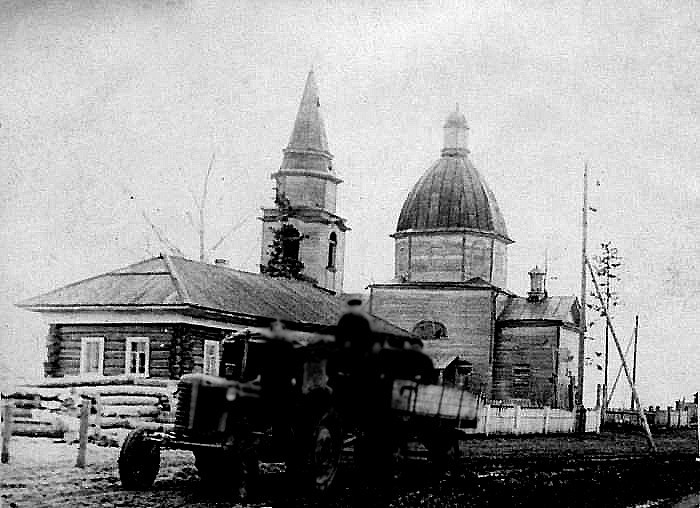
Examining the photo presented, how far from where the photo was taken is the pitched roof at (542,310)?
16.0 meters

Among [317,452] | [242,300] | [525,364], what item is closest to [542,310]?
[525,364]

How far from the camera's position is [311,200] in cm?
922

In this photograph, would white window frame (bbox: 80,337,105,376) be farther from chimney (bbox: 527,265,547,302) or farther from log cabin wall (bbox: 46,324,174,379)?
chimney (bbox: 527,265,547,302)

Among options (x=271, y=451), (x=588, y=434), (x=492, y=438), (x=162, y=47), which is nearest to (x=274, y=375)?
(x=271, y=451)

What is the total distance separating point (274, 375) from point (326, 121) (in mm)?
2229

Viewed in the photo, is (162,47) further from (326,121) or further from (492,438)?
(492,438)

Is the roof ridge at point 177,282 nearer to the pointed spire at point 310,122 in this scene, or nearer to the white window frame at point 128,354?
the white window frame at point 128,354

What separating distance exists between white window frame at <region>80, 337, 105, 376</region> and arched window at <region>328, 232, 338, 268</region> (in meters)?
1.72

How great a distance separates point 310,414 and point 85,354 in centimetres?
189

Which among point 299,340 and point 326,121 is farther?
point 326,121

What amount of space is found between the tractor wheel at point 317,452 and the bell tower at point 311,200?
5.47 ft

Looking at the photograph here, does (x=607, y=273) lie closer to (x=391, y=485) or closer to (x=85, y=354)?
(x=391, y=485)

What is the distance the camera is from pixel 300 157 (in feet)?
27.6

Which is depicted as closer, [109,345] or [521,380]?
[109,345]
